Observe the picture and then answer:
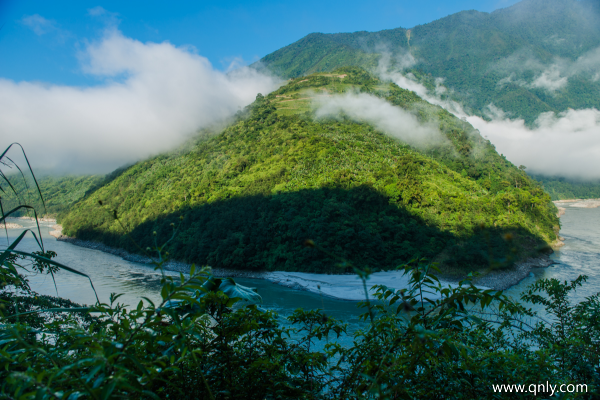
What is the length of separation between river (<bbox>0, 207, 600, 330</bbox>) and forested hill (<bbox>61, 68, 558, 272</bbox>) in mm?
2250

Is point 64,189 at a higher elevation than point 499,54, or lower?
lower

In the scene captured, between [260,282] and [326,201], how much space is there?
8.39m

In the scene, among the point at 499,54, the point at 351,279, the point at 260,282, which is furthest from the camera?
the point at 499,54

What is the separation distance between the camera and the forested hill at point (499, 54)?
106188mm

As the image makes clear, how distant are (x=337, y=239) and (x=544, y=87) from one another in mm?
127886

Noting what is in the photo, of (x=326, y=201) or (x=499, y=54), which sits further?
(x=499, y=54)

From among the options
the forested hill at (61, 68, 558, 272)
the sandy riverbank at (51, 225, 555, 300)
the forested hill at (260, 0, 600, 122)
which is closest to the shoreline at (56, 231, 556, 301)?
the sandy riverbank at (51, 225, 555, 300)

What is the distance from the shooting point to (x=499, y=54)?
119 meters

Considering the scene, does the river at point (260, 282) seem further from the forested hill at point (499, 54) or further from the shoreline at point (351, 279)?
the forested hill at point (499, 54)

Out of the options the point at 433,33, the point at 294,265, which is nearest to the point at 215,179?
the point at 294,265

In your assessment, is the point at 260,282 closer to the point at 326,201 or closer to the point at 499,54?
the point at 326,201

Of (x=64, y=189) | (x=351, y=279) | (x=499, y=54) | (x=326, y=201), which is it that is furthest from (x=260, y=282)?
(x=499, y=54)

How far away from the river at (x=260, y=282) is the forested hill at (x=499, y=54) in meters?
73.9

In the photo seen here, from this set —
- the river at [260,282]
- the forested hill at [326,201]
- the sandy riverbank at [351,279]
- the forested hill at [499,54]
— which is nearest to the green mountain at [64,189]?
the forested hill at [326,201]
